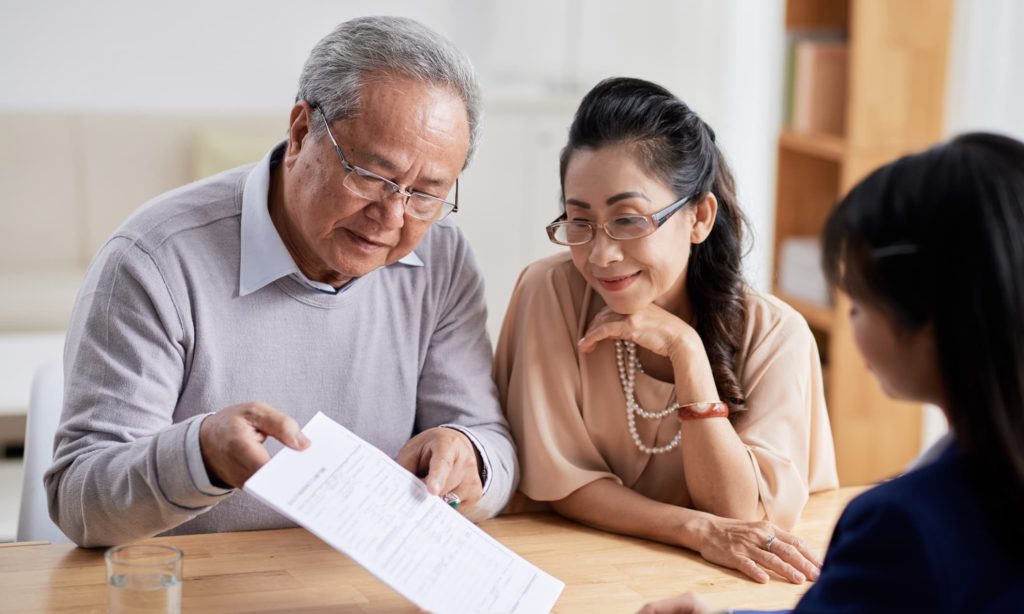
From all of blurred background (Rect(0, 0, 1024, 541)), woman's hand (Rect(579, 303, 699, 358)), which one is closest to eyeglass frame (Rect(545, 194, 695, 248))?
woman's hand (Rect(579, 303, 699, 358))

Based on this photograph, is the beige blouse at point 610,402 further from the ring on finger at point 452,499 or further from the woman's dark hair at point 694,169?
the ring on finger at point 452,499

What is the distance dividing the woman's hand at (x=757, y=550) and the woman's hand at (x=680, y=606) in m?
0.29

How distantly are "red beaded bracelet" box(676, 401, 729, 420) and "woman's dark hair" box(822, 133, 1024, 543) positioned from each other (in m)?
0.71

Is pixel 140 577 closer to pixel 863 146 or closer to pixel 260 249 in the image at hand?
pixel 260 249

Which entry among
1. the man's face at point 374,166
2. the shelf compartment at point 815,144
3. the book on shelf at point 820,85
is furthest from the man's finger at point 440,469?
the book on shelf at point 820,85

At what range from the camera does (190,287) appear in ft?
5.56

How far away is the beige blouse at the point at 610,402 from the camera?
183 centimetres

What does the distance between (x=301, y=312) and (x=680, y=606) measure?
30.0 inches

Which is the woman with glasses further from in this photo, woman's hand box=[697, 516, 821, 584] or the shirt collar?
the shirt collar

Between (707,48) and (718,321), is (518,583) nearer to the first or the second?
(718,321)

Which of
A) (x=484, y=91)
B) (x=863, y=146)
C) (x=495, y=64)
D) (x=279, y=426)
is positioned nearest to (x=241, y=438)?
(x=279, y=426)

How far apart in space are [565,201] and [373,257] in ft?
1.06

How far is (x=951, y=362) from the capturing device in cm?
103

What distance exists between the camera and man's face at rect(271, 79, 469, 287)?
1.65m
